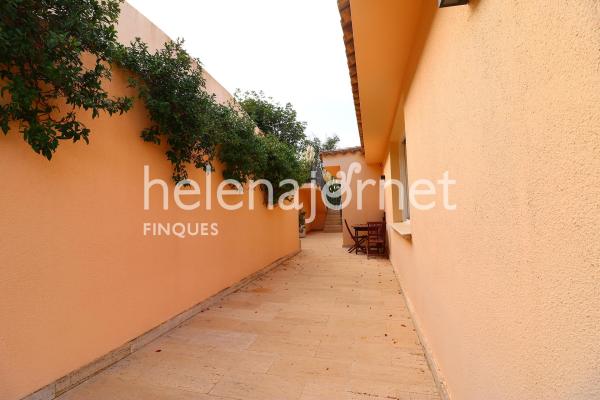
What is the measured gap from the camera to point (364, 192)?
9.22 metres

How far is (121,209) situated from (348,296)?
3272 mm

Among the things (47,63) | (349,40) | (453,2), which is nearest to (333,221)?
(349,40)

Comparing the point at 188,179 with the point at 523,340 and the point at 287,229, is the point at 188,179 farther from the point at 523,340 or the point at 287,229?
the point at 287,229

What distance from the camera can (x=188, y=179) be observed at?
3732 mm

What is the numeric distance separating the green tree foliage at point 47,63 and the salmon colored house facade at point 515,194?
6.13 ft

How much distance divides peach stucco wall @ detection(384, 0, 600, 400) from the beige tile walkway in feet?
2.54

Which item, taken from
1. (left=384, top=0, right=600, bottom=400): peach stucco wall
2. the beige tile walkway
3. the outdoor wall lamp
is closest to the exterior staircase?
the beige tile walkway

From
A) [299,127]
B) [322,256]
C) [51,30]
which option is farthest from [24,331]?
[299,127]

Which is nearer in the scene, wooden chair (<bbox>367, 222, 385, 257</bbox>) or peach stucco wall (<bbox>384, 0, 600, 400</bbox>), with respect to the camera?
peach stucco wall (<bbox>384, 0, 600, 400</bbox>)

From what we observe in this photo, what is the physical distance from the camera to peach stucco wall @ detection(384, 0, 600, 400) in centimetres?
61

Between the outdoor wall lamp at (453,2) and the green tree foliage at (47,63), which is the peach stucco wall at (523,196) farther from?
the green tree foliage at (47,63)

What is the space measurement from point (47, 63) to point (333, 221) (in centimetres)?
1423

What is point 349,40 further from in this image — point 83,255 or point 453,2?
point 83,255

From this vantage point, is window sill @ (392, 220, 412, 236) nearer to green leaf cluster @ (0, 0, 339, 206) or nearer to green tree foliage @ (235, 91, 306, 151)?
green leaf cluster @ (0, 0, 339, 206)
